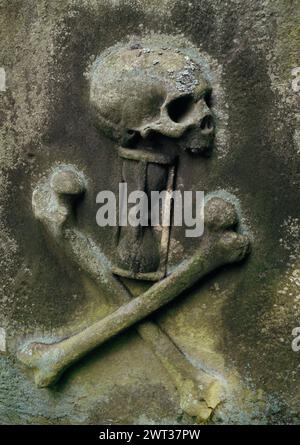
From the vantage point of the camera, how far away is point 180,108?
1440 mm

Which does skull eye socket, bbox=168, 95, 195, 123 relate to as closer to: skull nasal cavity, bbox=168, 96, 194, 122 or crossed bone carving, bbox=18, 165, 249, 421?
skull nasal cavity, bbox=168, 96, 194, 122

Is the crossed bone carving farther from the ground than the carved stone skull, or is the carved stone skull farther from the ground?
the carved stone skull

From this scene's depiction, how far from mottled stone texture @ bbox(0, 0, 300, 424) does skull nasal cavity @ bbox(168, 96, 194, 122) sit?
66 mm

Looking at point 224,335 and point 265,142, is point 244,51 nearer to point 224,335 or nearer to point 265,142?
point 265,142

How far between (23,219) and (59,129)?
0.81 feet

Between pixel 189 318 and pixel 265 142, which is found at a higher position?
pixel 265 142

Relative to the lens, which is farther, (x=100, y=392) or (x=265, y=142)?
(x=100, y=392)

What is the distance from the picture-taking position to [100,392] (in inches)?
64.0

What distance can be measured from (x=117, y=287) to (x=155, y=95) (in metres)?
0.47

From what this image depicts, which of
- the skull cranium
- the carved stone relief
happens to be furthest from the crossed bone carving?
the skull cranium

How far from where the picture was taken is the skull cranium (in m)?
1.40

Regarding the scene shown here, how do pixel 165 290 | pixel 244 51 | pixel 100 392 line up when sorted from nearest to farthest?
pixel 244 51, pixel 165 290, pixel 100 392

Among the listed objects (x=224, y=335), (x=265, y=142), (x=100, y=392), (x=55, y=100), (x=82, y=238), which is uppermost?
(x=55, y=100)

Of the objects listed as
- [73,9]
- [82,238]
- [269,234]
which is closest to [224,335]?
[269,234]
